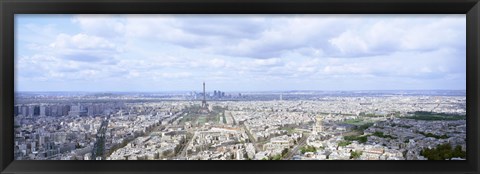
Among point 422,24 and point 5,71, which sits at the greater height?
point 422,24

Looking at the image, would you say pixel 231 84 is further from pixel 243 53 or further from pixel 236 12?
pixel 236 12

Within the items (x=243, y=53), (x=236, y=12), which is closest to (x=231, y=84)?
(x=243, y=53)

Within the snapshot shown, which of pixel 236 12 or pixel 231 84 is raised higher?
pixel 236 12

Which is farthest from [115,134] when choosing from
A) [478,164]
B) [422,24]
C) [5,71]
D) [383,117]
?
[478,164]

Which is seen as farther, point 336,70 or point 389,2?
point 336,70

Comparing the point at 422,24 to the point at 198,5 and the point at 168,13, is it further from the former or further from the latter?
the point at 168,13
